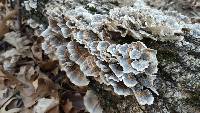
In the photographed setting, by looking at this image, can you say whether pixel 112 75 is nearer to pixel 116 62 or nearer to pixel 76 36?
pixel 116 62

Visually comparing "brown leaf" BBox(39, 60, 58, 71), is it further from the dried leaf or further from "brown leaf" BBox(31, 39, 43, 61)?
the dried leaf

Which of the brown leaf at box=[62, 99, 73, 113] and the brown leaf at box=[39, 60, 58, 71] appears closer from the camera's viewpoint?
the brown leaf at box=[62, 99, 73, 113]

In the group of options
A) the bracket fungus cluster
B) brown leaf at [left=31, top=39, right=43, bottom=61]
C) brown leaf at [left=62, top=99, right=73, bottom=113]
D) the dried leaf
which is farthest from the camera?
brown leaf at [left=31, top=39, right=43, bottom=61]

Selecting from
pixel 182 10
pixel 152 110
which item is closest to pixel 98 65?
pixel 152 110

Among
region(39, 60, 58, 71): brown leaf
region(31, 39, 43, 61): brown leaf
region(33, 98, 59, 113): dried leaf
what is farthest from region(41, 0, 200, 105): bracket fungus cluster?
region(31, 39, 43, 61): brown leaf

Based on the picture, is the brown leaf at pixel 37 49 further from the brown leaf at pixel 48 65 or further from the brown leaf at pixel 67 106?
the brown leaf at pixel 67 106

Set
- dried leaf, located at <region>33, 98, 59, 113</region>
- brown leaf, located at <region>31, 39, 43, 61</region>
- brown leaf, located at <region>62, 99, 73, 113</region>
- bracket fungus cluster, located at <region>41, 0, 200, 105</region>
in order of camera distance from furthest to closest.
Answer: brown leaf, located at <region>31, 39, 43, 61</region>, brown leaf, located at <region>62, 99, 73, 113</region>, dried leaf, located at <region>33, 98, 59, 113</region>, bracket fungus cluster, located at <region>41, 0, 200, 105</region>

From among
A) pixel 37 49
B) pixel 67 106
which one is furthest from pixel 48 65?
pixel 67 106

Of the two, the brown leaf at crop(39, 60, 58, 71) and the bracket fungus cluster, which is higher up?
the bracket fungus cluster

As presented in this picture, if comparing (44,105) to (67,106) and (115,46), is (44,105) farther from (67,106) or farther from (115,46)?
(115,46)
